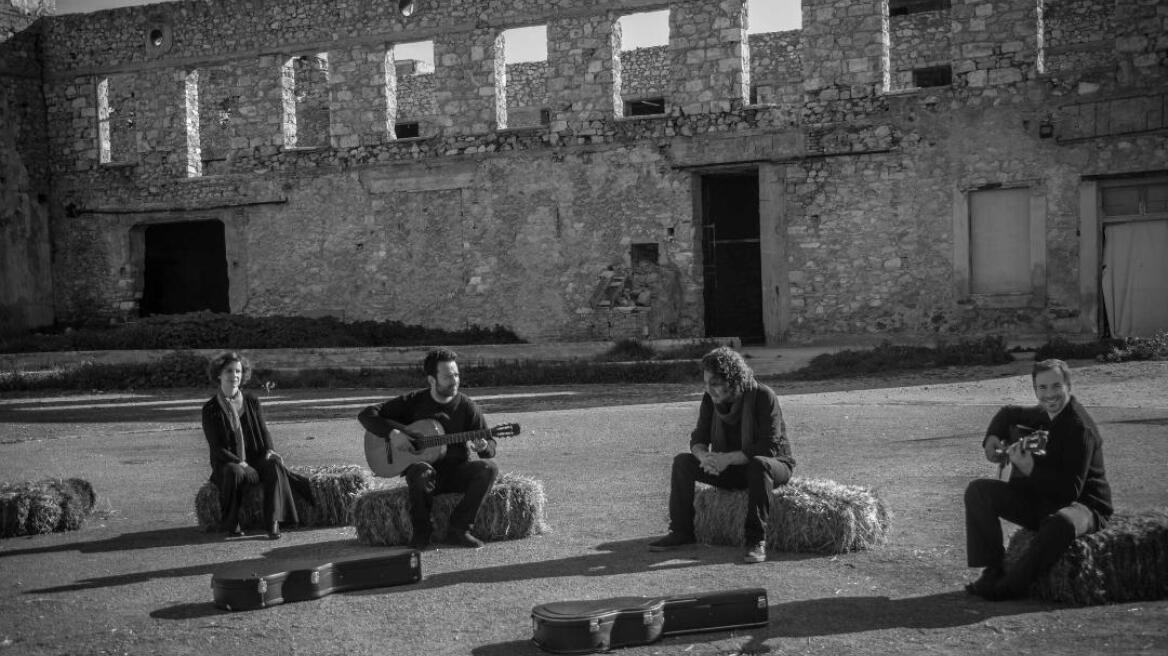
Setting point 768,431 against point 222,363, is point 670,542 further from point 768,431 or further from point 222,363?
point 222,363

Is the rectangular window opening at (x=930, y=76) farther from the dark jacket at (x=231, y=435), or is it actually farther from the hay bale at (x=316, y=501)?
the dark jacket at (x=231, y=435)

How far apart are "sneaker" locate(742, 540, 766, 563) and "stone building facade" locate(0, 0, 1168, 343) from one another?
1402cm

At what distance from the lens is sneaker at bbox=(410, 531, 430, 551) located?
8.66 metres

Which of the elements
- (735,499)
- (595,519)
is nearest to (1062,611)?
(735,499)

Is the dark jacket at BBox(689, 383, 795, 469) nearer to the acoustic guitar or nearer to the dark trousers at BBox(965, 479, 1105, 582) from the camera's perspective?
the dark trousers at BBox(965, 479, 1105, 582)

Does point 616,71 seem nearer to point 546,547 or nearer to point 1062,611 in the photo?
point 546,547

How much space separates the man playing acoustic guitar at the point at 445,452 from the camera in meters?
8.70

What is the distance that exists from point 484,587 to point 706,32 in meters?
17.3

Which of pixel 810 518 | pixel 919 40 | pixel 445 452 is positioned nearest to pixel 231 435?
pixel 445 452

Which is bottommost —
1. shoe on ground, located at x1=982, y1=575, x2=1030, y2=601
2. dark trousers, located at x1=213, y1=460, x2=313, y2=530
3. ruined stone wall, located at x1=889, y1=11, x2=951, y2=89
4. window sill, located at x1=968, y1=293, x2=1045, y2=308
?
shoe on ground, located at x1=982, y1=575, x2=1030, y2=601

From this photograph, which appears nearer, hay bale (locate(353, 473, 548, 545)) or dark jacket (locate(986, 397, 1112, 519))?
dark jacket (locate(986, 397, 1112, 519))

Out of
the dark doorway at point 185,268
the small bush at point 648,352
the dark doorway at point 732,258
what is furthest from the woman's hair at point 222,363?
the dark doorway at point 185,268

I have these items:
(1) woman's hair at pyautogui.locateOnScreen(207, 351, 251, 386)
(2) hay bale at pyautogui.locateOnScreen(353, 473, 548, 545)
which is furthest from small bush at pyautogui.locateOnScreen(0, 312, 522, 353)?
(2) hay bale at pyautogui.locateOnScreen(353, 473, 548, 545)

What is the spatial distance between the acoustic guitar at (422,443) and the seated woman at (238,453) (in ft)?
3.14
